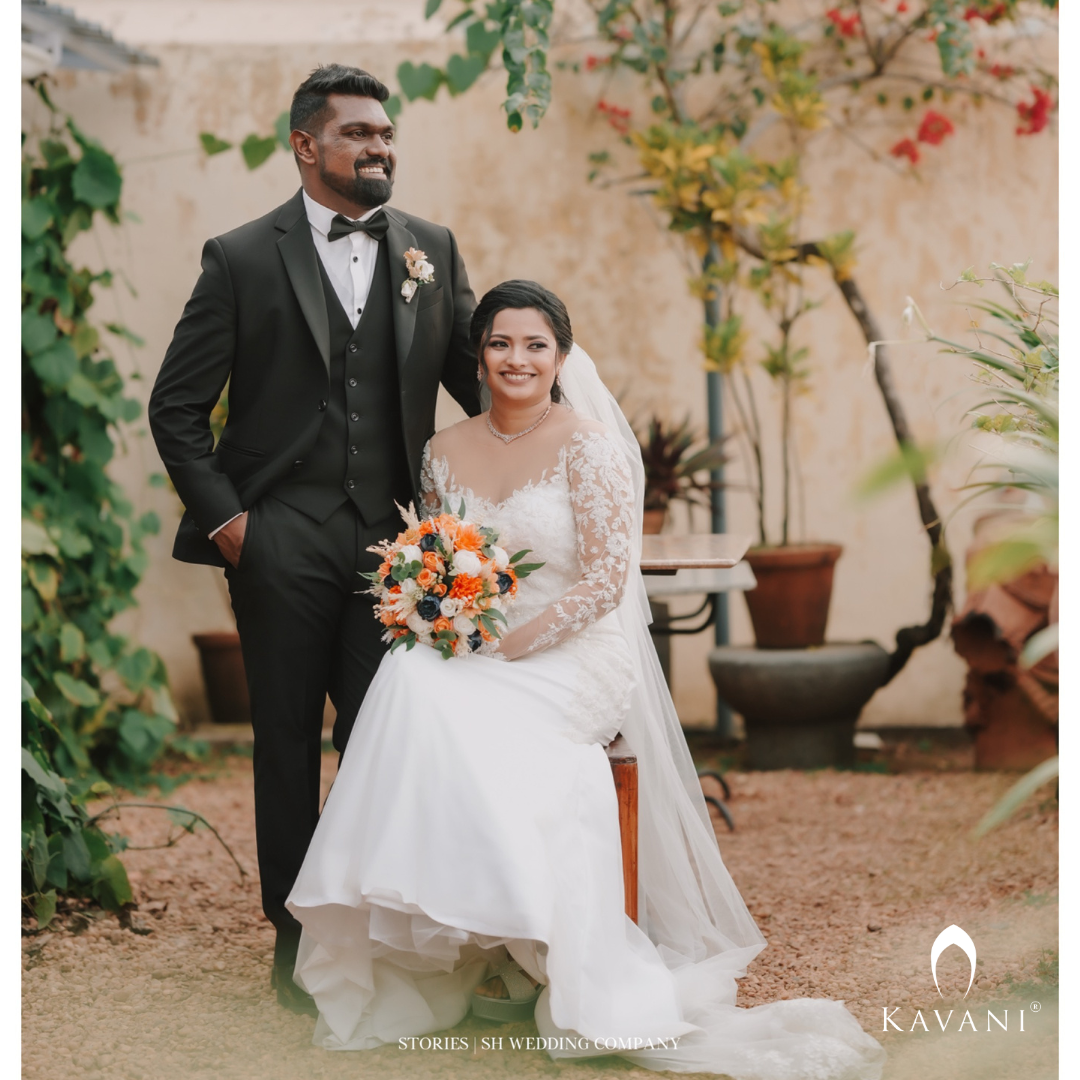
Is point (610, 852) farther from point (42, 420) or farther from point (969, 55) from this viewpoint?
point (969, 55)

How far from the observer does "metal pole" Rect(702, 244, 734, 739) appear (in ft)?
16.7

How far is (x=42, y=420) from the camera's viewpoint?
457 cm

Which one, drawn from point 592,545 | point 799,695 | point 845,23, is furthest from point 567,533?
point 845,23

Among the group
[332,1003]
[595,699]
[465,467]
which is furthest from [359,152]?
[332,1003]

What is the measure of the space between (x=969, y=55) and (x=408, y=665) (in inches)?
137

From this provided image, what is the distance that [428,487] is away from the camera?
9.24 ft

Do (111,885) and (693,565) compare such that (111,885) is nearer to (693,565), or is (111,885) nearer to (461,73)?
(693,565)

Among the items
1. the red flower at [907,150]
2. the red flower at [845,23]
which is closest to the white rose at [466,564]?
the red flower at [907,150]

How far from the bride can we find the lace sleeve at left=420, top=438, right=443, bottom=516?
12mm

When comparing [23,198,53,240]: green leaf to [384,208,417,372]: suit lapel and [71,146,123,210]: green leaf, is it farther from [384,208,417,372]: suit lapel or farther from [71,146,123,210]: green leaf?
[384,208,417,372]: suit lapel

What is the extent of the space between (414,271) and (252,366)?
1.39 ft

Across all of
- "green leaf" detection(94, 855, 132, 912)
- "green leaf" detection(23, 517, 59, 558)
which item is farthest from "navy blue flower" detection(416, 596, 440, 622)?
"green leaf" detection(23, 517, 59, 558)

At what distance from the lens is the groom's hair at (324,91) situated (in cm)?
256

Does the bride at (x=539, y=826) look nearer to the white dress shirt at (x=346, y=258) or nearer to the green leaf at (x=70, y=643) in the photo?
the white dress shirt at (x=346, y=258)
